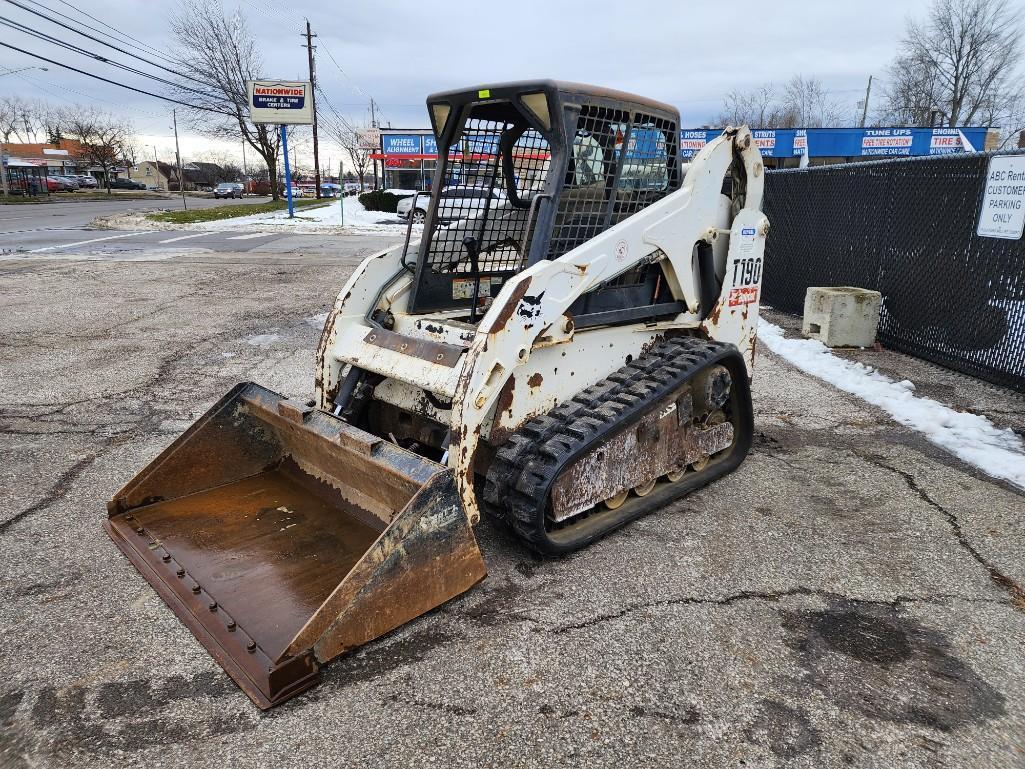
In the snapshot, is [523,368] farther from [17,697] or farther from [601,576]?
[17,697]

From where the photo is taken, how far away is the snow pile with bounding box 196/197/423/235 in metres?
25.0

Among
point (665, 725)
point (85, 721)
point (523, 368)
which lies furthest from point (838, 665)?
point (85, 721)

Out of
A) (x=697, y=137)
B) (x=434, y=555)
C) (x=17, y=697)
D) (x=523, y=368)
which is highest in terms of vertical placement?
(x=697, y=137)

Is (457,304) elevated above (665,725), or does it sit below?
above

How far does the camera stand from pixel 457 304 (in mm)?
4594

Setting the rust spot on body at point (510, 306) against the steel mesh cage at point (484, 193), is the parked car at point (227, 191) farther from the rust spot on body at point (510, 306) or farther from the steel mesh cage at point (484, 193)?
the rust spot on body at point (510, 306)

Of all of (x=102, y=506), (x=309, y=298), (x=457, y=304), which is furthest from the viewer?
(x=309, y=298)

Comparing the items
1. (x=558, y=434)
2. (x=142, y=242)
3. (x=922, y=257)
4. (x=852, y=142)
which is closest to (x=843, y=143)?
(x=852, y=142)

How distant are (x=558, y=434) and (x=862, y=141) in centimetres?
3452

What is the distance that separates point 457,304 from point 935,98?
184 feet

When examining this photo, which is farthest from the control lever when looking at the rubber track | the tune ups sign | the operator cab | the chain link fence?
the tune ups sign

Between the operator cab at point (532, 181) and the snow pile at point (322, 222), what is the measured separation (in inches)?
721

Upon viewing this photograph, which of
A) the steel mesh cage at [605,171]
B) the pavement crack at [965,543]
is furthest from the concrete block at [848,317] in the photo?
the steel mesh cage at [605,171]

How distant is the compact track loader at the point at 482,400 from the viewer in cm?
295
